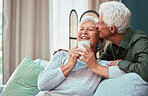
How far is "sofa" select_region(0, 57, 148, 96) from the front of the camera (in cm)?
102

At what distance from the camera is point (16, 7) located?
2975mm

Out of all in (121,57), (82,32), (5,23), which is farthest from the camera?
(5,23)

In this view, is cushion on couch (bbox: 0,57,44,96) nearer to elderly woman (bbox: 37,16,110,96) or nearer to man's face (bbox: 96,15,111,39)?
elderly woman (bbox: 37,16,110,96)

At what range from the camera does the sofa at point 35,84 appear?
102 cm

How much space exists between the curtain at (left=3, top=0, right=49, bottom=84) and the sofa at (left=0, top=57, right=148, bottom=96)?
0.84 metres

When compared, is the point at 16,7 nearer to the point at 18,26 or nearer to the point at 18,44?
the point at 18,26

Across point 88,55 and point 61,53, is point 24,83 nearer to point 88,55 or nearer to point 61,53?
point 61,53

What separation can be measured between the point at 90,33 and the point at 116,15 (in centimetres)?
33

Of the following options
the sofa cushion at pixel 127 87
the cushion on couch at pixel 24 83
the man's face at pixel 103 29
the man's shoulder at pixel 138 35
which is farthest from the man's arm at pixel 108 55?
the cushion on couch at pixel 24 83

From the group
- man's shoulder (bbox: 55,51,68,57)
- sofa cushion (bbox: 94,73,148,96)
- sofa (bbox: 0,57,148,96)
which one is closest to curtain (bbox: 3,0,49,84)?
sofa (bbox: 0,57,148,96)

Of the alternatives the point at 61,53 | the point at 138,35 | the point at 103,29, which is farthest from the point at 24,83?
the point at 138,35

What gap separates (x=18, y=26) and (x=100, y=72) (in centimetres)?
212

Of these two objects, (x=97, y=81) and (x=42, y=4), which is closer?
(x=97, y=81)

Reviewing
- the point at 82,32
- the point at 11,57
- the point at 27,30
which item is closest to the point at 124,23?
the point at 82,32
